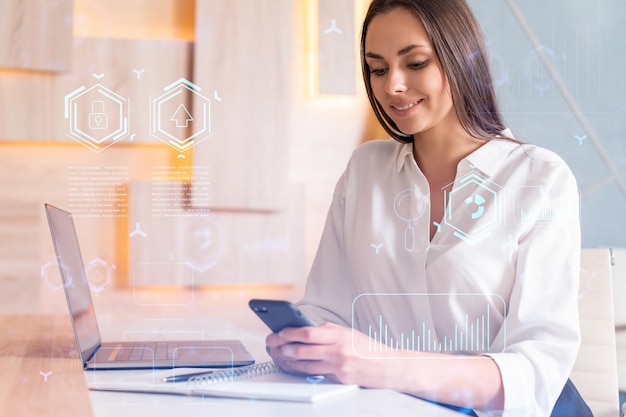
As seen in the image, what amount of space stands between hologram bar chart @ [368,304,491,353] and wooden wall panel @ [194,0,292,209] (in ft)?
0.69

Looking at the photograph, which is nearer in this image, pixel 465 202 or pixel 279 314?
pixel 279 314

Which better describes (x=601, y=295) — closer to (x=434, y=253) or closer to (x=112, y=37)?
(x=434, y=253)

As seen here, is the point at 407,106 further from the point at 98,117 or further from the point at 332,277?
the point at 98,117

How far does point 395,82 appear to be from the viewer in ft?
2.57

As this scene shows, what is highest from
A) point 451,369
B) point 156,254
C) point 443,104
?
point 443,104

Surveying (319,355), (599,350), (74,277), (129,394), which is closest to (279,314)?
(319,355)

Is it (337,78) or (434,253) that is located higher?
(337,78)

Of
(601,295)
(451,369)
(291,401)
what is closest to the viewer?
(291,401)

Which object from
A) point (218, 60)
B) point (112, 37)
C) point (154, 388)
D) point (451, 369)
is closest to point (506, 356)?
point (451, 369)

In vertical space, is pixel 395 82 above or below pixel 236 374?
above

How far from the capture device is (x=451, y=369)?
0.74m

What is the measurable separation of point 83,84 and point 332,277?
0.39 meters

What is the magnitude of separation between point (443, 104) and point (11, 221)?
0.54 meters

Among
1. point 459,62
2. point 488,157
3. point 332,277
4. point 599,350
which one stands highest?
point 459,62
